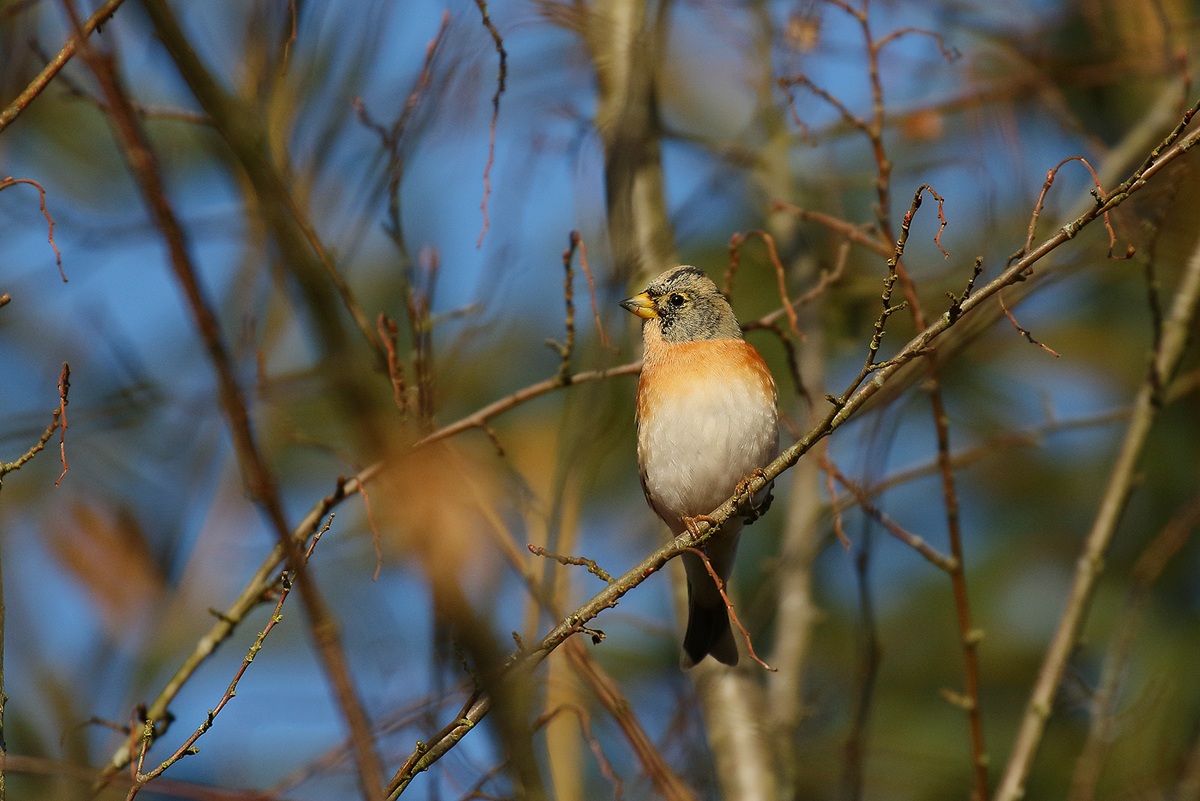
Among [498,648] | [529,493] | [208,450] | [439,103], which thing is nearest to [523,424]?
[208,450]

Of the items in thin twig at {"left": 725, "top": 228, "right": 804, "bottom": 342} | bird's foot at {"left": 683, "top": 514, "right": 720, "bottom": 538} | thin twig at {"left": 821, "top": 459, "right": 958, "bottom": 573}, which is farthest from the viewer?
thin twig at {"left": 821, "top": 459, "right": 958, "bottom": 573}

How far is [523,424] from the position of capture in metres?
11.1

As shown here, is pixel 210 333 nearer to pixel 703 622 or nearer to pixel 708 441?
pixel 708 441

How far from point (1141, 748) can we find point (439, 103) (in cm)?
882

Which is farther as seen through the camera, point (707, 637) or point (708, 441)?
point (707, 637)

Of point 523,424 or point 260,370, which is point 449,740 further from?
point 523,424

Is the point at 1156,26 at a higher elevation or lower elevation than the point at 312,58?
higher

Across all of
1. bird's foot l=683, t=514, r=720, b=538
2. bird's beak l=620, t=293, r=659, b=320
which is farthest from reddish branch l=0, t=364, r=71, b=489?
bird's beak l=620, t=293, r=659, b=320

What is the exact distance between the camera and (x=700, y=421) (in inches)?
199

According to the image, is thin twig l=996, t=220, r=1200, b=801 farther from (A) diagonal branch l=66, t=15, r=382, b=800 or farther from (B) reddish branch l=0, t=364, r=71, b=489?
(B) reddish branch l=0, t=364, r=71, b=489

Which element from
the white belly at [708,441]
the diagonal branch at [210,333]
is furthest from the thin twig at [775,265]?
the diagonal branch at [210,333]

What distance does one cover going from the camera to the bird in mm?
5027

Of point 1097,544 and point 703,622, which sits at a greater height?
point 703,622

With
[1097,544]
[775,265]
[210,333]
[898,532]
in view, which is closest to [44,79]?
[210,333]
